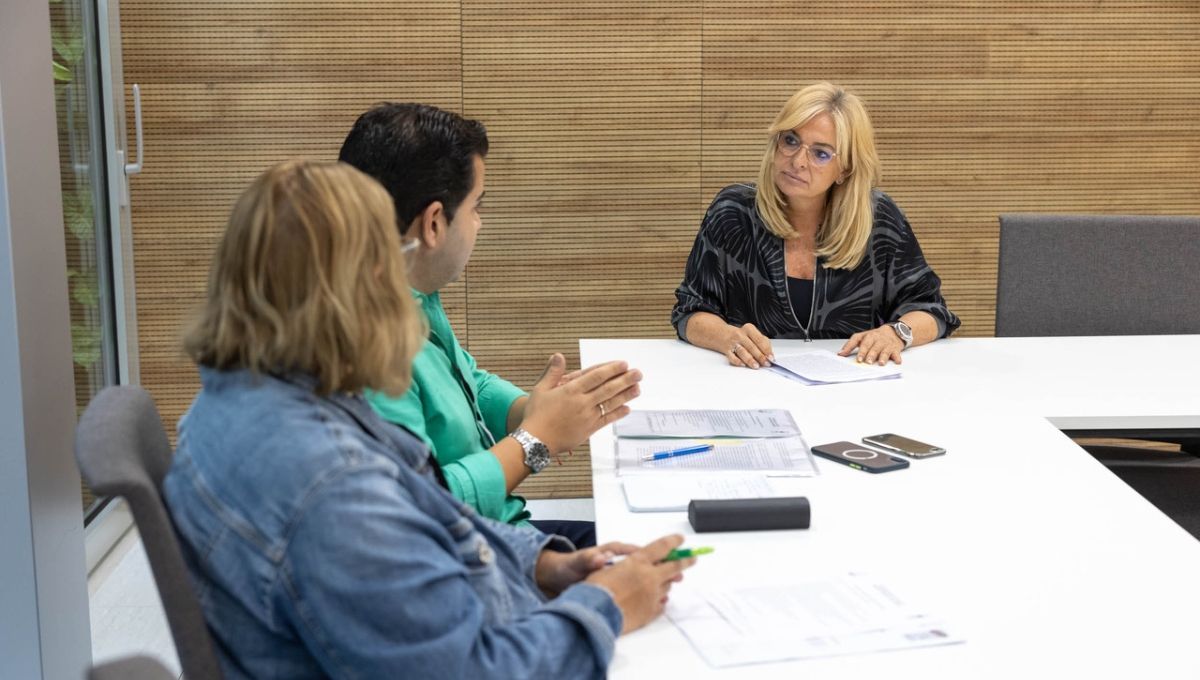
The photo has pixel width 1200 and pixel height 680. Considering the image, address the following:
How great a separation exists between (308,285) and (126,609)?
7.91 feet

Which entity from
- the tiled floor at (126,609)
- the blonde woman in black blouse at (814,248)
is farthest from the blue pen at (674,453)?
the tiled floor at (126,609)

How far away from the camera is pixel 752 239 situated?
3.15m

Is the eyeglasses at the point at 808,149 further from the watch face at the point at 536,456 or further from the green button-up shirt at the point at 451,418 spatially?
the watch face at the point at 536,456

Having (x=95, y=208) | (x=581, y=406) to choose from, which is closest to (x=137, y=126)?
(x=95, y=208)

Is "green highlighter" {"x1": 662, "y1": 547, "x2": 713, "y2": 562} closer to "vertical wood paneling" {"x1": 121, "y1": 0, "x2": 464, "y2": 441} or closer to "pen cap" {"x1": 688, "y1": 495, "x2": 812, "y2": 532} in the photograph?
"pen cap" {"x1": 688, "y1": 495, "x2": 812, "y2": 532}

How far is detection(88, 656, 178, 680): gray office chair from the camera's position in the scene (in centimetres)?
128

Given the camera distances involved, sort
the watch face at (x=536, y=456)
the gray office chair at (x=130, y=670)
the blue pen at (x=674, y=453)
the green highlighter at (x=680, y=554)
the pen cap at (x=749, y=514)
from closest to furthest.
A: the gray office chair at (x=130, y=670), the green highlighter at (x=680, y=554), the pen cap at (x=749, y=514), the watch face at (x=536, y=456), the blue pen at (x=674, y=453)

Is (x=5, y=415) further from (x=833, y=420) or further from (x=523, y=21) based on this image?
(x=523, y=21)

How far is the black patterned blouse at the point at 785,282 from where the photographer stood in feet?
10.2

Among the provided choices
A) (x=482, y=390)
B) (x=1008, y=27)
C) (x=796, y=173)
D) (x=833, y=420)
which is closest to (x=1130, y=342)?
(x=796, y=173)

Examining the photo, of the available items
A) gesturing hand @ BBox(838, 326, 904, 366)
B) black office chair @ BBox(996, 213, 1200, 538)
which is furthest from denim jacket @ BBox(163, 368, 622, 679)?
black office chair @ BBox(996, 213, 1200, 538)

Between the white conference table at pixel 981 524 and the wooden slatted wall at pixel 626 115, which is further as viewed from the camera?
the wooden slatted wall at pixel 626 115

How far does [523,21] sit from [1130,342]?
2080 mm

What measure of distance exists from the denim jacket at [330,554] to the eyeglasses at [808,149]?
198 cm
